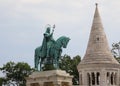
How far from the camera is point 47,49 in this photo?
111 feet

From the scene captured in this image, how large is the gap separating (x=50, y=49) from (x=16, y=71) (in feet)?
102

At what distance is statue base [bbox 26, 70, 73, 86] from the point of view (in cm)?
3316

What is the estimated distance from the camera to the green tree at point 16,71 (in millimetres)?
63875

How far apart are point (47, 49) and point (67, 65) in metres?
30.3

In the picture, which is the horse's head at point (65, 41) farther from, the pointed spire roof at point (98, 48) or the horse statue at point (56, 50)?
the pointed spire roof at point (98, 48)

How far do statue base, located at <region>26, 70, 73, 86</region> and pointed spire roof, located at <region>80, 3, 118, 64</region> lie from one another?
2098cm

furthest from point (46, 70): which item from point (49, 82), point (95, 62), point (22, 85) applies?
point (22, 85)

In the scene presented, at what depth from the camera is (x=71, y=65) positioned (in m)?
64.6

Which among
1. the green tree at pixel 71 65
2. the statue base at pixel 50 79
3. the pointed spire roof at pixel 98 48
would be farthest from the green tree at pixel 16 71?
the statue base at pixel 50 79

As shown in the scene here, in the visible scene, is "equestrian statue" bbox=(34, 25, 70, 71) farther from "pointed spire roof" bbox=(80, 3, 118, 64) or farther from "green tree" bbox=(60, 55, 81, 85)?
→ "green tree" bbox=(60, 55, 81, 85)

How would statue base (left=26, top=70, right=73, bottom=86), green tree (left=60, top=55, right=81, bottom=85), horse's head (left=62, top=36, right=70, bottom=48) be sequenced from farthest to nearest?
green tree (left=60, top=55, right=81, bottom=85), horse's head (left=62, top=36, right=70, bottom=48), statue base (left=26, top=70, right=73, bottom=86)

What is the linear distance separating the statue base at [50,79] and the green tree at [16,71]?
2927 cm

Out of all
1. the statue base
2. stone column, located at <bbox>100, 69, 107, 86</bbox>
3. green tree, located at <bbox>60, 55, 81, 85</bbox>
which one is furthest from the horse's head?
green tree, located at <bbox>60, 55, 81, 85</bbox>

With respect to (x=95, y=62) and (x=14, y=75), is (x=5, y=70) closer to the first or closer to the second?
(x=14, y=75)
